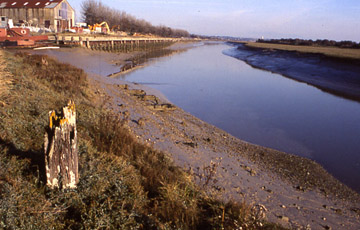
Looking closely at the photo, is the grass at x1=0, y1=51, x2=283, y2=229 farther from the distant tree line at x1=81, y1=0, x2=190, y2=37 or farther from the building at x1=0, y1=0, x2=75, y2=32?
the distant tree line at x1=81, y1=0, x2=190, y2=37

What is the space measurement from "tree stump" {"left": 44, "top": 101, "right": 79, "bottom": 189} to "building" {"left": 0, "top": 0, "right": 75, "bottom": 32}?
46992 millimetres

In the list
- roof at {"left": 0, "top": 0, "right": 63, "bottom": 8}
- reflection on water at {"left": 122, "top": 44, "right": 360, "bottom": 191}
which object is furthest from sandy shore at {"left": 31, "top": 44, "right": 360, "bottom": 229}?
roof at {"left": 0, "top": 0, "right": 63, "bottom": 8}

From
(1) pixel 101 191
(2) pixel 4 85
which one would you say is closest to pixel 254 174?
(1) pixel 101 191

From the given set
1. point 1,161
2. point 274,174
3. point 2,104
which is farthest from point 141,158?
point 274,174

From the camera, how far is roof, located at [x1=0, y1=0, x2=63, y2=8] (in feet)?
144

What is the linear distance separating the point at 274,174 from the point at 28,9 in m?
51.5

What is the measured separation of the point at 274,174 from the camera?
272 inches

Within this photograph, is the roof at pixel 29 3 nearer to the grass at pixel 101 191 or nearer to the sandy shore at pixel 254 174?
the sandy shore at pixel 254 174

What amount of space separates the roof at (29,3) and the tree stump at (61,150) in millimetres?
48334

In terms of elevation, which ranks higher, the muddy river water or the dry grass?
the dry grass

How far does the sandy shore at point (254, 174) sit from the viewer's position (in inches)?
207

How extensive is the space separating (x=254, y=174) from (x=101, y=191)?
4.23 metres

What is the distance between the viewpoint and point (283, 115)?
44.4 ft

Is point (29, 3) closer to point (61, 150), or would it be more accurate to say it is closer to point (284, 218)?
point (61, 150)
